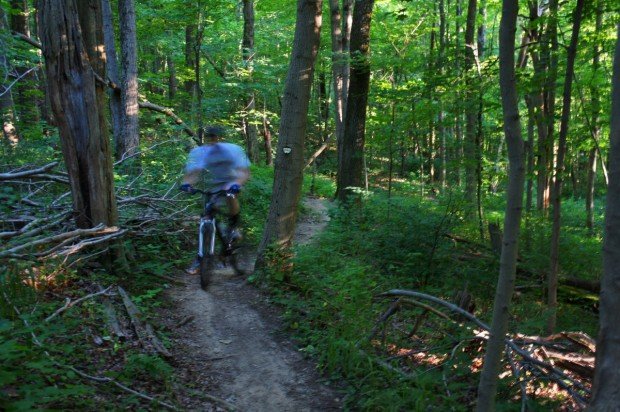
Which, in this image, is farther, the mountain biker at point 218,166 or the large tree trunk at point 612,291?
the mountain biker at point 218,166

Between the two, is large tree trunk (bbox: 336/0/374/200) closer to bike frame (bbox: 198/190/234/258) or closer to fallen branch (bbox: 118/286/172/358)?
bike frame (bbox: 198/190/234/258)

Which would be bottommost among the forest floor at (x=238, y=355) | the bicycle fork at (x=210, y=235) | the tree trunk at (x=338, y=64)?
the forest floor at (x=238, y=355)

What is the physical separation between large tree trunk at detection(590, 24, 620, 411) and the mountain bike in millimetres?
5249

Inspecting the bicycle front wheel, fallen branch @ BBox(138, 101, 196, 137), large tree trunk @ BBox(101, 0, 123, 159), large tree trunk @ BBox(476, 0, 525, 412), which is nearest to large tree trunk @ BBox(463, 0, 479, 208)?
the bicycle front wheel

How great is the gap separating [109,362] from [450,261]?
6065mm

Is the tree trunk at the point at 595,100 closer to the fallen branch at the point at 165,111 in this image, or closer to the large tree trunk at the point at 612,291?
the large tree trunk at the point at 612,291

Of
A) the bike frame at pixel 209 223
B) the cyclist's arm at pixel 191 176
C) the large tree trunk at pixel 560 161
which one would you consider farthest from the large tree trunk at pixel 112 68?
the large tree trunk at pixel 560 161

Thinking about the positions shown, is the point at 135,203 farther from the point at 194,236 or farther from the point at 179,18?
the point at 179,18

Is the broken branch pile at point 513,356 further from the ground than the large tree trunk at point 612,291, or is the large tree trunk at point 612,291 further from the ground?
the large tree trunk at point 612,291

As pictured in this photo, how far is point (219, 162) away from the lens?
6.88 meters

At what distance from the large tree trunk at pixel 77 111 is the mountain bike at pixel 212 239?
1.39m

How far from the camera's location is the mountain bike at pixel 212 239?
6656 mm

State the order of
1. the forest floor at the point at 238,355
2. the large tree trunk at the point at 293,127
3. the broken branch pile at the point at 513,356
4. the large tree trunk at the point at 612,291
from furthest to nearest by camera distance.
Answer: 1. the large tree trunk at the point at 293,127
2. the forest floor at the point at 238,355
3. the broken branch pile at the point at 513,356
4. the large tree trunk at the point at 612,291

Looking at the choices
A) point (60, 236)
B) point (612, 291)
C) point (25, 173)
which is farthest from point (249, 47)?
point (612, 291)
